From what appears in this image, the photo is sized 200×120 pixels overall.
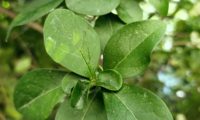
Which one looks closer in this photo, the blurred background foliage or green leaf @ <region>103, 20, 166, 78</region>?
green leaf @ <region>103, 20, 166, 78</region>

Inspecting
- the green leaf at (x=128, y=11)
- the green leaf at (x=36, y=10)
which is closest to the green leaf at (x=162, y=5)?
the green leaf at (x=128, y=11)

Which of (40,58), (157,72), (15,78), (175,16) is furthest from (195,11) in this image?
(15,78)

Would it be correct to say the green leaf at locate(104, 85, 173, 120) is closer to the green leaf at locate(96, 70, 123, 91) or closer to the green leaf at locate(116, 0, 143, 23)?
the green leaf at locate(96, 70, 123, 91)

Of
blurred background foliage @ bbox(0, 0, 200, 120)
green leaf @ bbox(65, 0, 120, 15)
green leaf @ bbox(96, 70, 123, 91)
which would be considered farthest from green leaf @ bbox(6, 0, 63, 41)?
blurred background foliage @ bbox(0, 0, 200, 120)

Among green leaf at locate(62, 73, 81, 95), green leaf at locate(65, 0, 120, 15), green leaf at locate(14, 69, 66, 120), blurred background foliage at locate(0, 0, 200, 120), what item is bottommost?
blurred background foliage at locate(0, 0, 200, 120)

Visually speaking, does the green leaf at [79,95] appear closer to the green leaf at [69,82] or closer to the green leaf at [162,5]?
the green leaf at [69,82]

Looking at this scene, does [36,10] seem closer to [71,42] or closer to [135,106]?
[71,42]
